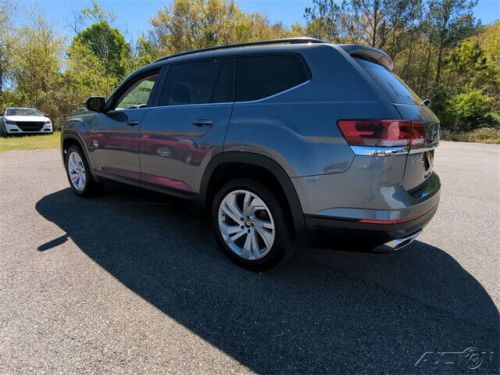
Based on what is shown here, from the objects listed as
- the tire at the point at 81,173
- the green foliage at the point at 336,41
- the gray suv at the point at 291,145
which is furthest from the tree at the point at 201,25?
the gray suv at the point at 291,145

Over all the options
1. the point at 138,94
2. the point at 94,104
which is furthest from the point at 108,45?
the point at 138,94

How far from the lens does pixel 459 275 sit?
275 cm

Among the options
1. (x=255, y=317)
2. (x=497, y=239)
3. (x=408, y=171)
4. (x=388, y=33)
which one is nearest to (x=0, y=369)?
(x=255, y=317)

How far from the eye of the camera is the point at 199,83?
10.5 feet

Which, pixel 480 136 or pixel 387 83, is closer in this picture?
pixel 387 83

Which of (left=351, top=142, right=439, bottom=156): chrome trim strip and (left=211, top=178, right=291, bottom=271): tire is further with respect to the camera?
(left=211, top=178, right=291, bottom=271): tire

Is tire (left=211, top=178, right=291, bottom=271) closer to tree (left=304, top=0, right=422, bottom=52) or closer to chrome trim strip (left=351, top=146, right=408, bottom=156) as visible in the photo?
chrome trim strip (left=351, top=146, right=408, bottom=156)

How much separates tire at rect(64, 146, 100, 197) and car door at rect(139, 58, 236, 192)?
1551mm

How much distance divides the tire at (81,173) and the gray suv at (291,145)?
1.59 m

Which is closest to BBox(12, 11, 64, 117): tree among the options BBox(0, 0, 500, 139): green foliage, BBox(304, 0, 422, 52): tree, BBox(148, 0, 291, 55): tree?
BBox(0, 0, 500, 139): green foliage

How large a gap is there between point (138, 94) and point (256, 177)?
2161mm

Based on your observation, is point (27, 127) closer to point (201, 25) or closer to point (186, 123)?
point (186, 123)

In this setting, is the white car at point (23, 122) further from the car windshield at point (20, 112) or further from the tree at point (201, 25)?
the tree at point (201, 25)

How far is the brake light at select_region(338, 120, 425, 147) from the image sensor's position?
206 cm
